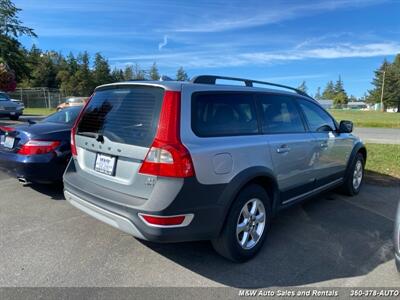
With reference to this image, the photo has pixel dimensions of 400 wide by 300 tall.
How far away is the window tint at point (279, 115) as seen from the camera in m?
3.84

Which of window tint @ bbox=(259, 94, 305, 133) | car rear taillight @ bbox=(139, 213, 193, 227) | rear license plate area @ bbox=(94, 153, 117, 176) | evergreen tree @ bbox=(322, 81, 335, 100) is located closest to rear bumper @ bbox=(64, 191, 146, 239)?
car rear taillight @ bbox=(139, 213, 193, 227)

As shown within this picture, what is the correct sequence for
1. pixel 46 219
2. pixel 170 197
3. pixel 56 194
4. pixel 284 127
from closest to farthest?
pixel 170 197 → pixel 284 127 → pixel 46 219 → pixel 56 194

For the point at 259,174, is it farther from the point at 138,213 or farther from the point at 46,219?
the point at 46,219

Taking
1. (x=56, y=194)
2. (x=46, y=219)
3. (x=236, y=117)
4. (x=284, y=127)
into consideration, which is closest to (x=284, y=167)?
(x=284, y=127)

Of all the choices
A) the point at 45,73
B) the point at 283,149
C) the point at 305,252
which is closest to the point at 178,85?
the point at 283,149

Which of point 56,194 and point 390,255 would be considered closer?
point 390,255

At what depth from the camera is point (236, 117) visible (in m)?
3.50

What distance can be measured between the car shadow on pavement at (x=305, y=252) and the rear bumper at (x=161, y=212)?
483mm

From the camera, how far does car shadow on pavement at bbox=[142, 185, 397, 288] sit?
3.18m

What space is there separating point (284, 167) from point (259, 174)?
2.01ft

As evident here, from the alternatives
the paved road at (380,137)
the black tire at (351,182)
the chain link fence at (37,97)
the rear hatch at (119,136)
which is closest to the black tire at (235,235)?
the rear hatch at (119,136)

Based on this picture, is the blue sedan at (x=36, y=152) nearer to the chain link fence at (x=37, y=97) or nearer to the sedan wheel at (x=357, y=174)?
the sedan wheel at (x=357, y=174)

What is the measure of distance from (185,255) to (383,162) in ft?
21.2

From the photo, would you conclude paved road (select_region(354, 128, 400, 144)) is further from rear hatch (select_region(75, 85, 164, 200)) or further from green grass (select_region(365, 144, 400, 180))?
rear hatch (select_region(75, 85, 164, 200))
